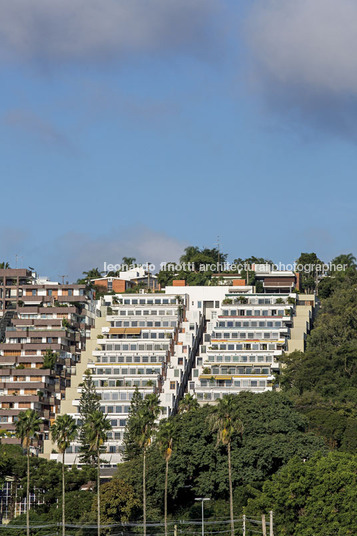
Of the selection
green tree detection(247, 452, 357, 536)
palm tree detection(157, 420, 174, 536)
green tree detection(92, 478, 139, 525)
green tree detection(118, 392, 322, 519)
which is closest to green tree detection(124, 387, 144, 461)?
green tree detection(118, 392, 322, 519)

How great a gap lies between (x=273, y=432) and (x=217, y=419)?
1231 cm

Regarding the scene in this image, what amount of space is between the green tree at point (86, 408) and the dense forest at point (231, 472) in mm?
7420

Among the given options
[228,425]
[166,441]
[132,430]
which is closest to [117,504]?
[166,441]

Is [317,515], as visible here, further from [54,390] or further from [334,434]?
[54,390]

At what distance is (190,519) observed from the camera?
13875 cm

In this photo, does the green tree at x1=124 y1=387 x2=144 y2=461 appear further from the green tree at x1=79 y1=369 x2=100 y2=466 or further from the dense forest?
the green tree at x1=79 y1=369 x2=100 y2=466

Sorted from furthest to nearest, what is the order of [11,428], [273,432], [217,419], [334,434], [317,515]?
1. [11,428]
2. [334,434]
3. [273,432]
4. [217,419]
5. [317,515]

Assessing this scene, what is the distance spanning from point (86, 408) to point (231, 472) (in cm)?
4586

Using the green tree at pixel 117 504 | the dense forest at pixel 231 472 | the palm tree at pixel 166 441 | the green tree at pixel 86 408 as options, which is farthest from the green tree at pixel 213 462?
the green tree at pixel 86 408

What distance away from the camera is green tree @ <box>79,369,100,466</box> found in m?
169

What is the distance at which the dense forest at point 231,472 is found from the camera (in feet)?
415

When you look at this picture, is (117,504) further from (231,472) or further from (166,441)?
(231,472)

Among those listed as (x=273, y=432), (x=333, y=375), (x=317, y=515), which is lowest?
(x=317, y=515)

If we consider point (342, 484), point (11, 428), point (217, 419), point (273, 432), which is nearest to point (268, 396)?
point (273, 432)
